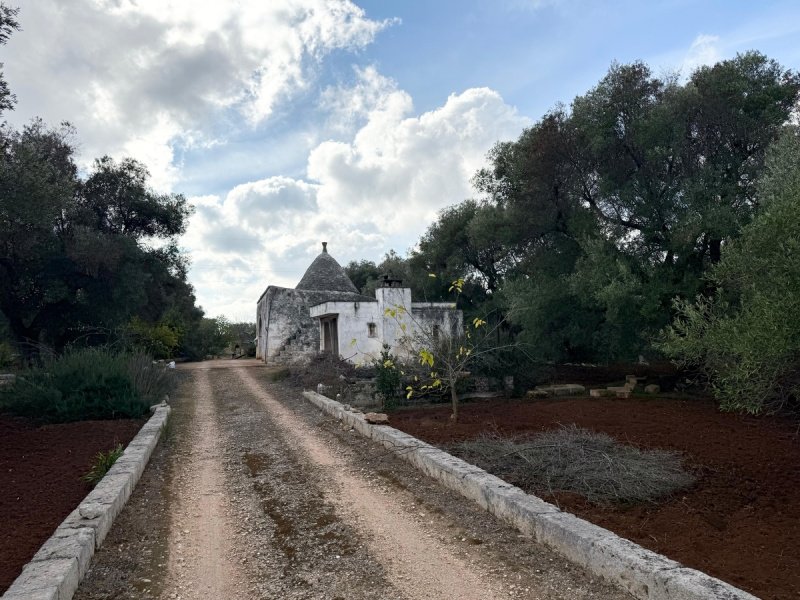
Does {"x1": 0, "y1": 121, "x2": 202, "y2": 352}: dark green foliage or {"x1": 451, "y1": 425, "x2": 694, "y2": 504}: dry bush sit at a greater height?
{"x1": 0, "y1": 121, "x2": 202, "y2": 352}: dark green foliage

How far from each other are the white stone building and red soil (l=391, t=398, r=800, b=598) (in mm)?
8086

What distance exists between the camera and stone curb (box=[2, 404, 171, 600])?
3578 millimetres

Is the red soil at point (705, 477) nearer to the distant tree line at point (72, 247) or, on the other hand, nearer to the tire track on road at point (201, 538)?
the tire track on road at point (201, 538)

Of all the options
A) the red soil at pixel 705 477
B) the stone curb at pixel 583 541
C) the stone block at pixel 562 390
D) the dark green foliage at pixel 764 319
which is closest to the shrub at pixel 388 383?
the red soil at pixel 705 477

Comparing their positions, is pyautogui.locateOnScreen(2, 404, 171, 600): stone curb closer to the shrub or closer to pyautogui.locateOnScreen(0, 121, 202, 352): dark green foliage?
the shrub

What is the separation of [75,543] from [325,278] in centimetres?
2545

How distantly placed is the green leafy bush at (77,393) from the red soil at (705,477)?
5.76 metres

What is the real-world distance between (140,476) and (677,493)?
6396mm

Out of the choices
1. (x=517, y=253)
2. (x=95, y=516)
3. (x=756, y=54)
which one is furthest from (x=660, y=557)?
(x=517, y=253)

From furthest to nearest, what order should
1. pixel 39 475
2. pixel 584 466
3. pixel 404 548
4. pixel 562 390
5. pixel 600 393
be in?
pixel 562 390
pixel 600 393
pixel 39 475
pixel 584 466
pixel 404 548

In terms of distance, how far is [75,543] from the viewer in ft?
14.0

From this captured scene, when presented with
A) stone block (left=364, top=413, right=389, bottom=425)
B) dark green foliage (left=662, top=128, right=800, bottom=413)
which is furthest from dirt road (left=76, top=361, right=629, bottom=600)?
dark green foliage (left=662, top=128, right=800, bottom=413)

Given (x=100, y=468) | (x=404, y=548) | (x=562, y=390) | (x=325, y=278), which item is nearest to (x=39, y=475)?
(x=100, y=468)

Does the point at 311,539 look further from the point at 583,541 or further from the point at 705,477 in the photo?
the point at 705,477
